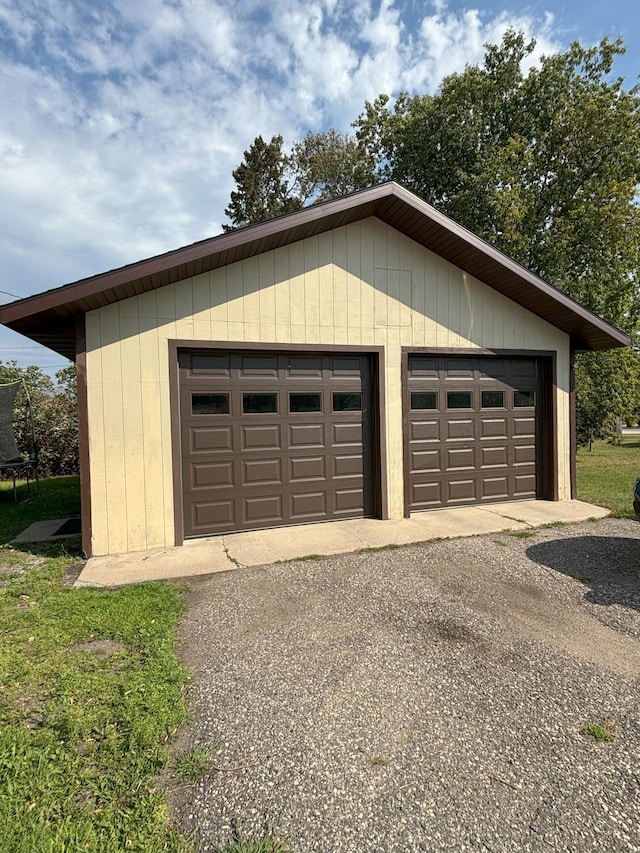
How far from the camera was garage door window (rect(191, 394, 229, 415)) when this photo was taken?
5934 millimetres

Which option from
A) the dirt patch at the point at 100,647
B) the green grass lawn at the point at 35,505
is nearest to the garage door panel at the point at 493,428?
the dirt patch at the point at 100,647

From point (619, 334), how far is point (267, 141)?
21.9m

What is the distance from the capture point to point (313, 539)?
5.80m

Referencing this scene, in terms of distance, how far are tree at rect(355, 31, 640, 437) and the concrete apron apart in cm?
779

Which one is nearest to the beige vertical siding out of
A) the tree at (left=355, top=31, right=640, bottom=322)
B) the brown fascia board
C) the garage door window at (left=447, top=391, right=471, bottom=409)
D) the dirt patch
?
the brown fascia board

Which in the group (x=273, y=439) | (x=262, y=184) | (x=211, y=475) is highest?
(x=262, y=184)

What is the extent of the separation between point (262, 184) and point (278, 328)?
67.7ft

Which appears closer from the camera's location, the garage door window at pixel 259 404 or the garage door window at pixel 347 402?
the garage door window at pixel 259 404

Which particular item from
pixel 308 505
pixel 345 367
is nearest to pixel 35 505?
pixel 308 505

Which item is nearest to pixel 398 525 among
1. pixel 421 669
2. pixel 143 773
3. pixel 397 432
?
pixel 397 432

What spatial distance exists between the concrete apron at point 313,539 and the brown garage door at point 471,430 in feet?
1.23

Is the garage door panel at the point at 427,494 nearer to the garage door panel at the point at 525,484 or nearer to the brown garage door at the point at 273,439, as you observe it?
the brown garage door at the point at 273,439

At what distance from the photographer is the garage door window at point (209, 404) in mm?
5934

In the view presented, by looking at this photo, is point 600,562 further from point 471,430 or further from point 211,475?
point 211,475
